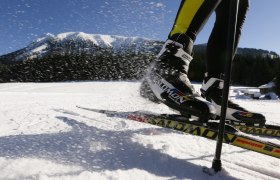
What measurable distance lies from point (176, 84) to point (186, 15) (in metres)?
0.45

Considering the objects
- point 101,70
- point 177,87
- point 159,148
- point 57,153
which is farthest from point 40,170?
point 101,70

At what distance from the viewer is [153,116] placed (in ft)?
5.89

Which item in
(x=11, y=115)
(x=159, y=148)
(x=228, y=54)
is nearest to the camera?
(x=228, y=54)

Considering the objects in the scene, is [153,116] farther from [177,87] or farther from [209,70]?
[209,70]

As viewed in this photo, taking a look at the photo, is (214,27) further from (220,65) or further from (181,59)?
(181,59)

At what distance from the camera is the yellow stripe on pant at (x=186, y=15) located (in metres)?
1.72

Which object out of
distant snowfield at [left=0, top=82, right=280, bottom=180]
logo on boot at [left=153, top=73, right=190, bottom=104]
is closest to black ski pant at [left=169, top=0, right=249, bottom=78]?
logo on boot at [left=153, top=73, right=190, bottom=104]

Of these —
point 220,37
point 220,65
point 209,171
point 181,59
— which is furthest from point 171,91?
point 209,171

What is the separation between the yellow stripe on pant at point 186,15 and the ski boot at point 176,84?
101 millimetres

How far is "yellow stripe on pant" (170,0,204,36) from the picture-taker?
1.72m

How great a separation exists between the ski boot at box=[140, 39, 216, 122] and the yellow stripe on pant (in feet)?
0.33

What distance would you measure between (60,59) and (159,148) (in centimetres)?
4864

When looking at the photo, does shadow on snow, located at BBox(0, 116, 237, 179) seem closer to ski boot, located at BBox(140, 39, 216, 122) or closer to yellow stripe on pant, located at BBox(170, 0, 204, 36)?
ski boot, located at BBox(140, 39, 216, 122)

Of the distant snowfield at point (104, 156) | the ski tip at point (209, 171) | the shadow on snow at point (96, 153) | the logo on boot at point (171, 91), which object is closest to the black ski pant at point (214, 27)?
the logo on boot at point (171, 91)
